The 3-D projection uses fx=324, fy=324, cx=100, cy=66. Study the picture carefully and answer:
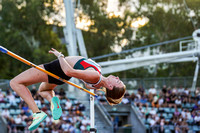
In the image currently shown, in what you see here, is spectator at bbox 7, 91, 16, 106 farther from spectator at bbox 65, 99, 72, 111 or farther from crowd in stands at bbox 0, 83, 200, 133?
spectator at bbox 65, 99, 72, 111

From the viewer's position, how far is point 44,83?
4.41 m

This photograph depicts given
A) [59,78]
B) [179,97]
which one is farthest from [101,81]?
[179,97]

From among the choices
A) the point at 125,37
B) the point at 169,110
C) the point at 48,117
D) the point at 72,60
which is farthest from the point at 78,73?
the point at 125,37

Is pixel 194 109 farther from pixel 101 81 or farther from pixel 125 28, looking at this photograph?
pixel 125 28

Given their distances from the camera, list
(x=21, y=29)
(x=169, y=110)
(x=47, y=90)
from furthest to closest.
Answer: (x=21, y=29) < (x=169, y=110) < (x=47, y=90)

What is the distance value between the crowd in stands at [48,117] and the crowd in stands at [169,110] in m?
1.59

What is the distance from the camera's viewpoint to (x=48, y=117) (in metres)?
11.2

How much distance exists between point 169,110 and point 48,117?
4.39m

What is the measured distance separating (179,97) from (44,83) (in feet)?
28.6

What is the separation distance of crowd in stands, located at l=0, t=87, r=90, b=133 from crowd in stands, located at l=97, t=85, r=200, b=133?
5.23ft

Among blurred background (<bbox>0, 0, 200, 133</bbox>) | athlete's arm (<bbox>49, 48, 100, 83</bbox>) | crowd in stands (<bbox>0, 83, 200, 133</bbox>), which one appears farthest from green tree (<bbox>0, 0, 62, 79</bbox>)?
athlete's arm (<bbox>49, 48, 100, 83</bbox>)

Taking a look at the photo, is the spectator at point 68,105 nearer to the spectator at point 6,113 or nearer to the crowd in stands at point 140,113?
the crowd in stands at point 140,113

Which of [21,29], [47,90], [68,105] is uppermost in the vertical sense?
[21,29]

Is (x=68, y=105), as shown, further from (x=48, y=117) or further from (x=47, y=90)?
(x=47, y=90)
